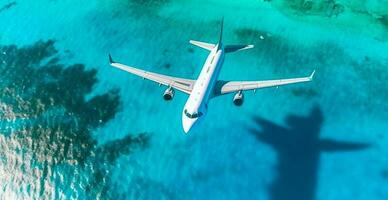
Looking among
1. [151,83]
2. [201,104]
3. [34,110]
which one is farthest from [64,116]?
[201,104]

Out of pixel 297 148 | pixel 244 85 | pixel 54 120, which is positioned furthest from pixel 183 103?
pixel 54 120

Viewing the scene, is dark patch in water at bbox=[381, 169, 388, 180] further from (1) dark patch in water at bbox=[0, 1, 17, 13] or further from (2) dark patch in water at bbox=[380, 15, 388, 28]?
(1) dark patch in water at bbox=[0, 1, 17, 13]

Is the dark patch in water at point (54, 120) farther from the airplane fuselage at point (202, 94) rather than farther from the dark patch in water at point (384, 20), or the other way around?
the dark patch in water at point (384, 20)

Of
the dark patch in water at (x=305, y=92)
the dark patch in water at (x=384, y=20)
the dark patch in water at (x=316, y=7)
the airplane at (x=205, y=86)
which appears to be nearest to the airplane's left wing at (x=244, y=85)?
the airplane at (x=205, y=86)

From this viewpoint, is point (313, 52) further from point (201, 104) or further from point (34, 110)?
point (34, 110)

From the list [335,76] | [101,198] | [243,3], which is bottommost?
[101,198]

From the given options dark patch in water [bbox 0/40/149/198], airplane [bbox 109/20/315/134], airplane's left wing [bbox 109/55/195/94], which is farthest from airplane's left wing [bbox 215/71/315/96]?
dark patch in water [bbox 0/40/149/198]

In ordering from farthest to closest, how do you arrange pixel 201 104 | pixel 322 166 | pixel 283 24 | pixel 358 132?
pixel 283 24 < pixel 358 132 < pixel 322 166 < pixel 201 104
